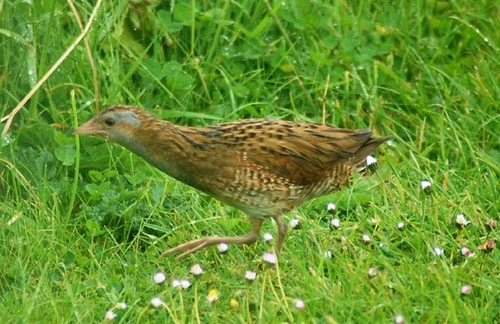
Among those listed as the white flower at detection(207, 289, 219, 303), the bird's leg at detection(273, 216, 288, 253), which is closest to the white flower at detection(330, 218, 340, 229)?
the bird's leg at detection(273, 216, 288, 253)

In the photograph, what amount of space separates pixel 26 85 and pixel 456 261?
2625 mm

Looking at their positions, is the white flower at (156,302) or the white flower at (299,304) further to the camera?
the white flower at (156,302)

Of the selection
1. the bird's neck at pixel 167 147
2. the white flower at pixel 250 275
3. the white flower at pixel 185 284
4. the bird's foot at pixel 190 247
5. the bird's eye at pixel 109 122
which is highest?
the bird's eye at pixel 109 122

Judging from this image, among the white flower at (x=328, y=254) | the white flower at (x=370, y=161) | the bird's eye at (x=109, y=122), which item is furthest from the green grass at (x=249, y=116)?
the bird's eye at (x=109, y=122)

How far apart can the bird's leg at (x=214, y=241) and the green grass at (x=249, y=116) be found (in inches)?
3.4

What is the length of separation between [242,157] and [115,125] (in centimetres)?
62

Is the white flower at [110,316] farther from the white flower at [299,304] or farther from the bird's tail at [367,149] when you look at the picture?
the bird's tail at [367,149]

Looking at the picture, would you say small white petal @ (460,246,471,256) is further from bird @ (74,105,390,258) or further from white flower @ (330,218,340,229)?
bird @ (74,105,390,258)

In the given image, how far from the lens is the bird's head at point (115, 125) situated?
20.4 feet

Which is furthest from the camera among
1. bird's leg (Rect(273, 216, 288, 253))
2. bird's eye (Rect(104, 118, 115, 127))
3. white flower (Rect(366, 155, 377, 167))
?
white flower (Rect(366, 155, 377, 167))

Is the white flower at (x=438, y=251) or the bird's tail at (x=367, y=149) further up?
the bird's tail at (x=367, y=149)

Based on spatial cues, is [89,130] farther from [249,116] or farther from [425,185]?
[249,116]

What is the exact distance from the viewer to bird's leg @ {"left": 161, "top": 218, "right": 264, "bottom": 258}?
6406 millimetres

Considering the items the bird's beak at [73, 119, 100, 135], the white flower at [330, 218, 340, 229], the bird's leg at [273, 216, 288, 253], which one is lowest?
the bird's leg at [273, 216, 288, 253]
